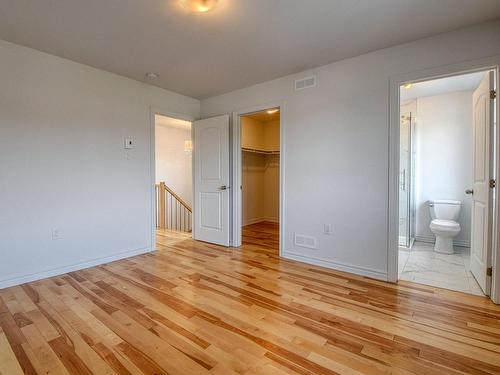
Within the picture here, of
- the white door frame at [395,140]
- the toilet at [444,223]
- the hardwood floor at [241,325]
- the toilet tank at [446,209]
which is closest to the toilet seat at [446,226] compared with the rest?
the toilet at [444,223]

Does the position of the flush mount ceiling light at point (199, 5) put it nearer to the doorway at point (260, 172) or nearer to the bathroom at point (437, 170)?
the bathroom at point (437, 170)

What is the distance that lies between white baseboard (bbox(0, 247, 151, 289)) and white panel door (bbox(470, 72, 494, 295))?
4015 mm

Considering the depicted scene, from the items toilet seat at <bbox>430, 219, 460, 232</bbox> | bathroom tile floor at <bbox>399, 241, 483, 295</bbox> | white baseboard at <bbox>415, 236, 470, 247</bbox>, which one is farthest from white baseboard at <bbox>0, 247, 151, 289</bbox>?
white baseboard at <bbox>415, 236, 470, 247</bbox>

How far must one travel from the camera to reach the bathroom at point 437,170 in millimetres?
3648

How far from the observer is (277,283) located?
264cm

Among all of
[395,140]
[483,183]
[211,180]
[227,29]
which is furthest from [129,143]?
[483,183]

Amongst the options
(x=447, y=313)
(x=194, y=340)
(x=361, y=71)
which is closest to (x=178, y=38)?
(x=361, y=71)

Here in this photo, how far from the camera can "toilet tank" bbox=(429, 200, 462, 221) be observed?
384 centimetres

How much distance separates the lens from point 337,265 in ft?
9.96

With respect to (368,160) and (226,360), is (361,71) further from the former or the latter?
(226,360)

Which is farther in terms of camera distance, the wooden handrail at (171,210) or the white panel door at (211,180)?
the wooden handrail at (171,210)

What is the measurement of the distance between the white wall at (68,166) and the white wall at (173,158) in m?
3.03

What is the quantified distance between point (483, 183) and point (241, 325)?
262 cm

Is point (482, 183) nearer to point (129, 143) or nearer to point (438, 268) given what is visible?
point (438, 268)
